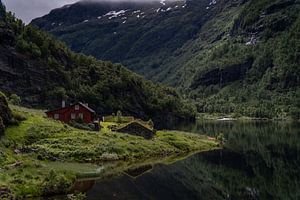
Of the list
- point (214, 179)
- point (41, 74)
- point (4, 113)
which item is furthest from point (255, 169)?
point (41, 74)

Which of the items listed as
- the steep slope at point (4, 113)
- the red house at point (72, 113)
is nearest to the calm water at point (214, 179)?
the steep slope at point (4, 113)

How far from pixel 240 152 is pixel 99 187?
6137 cm

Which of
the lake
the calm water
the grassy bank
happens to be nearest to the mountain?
the grassy bank

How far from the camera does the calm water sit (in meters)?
64.4

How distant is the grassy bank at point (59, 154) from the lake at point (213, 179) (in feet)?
14.9

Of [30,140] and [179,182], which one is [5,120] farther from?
[179,182]

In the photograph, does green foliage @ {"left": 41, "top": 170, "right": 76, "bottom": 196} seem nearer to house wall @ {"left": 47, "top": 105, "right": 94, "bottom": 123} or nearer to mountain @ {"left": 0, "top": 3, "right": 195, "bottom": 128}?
house wall @ {"left": 47, "top": 105, "right": 94, "bottom": 123}

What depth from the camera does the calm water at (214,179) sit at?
64.4 metres

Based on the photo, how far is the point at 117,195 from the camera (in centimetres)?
6022

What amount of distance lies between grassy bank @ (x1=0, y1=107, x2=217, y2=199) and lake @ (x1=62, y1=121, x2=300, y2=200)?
4.53m

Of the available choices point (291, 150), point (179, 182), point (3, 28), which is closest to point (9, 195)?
point (179, 182)

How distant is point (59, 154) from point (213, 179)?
2519 cm

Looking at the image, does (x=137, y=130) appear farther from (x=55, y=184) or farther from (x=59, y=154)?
(x=55, y=184)

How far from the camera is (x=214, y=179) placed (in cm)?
8025
